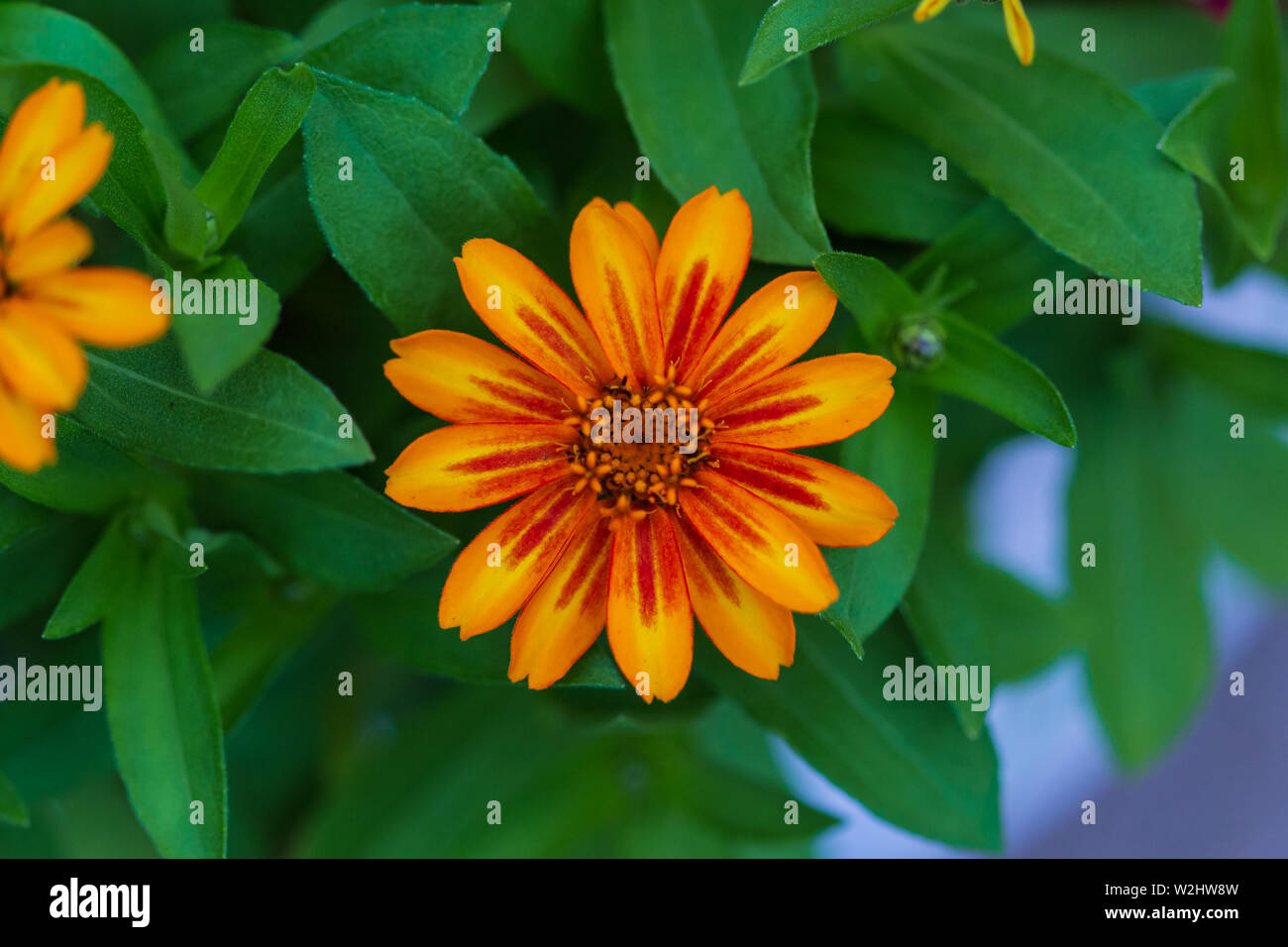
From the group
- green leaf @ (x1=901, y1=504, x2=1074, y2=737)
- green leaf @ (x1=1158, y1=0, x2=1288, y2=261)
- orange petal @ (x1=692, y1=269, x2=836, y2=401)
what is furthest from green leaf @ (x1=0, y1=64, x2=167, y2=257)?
green leaf @ (x1=1158, y1=0, x2=1288, y2=261)

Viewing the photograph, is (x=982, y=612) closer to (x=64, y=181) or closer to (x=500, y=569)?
(x=500, y=569)

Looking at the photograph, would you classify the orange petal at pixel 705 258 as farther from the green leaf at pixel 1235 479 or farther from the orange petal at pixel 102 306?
the green leaf at pixel 1235 479

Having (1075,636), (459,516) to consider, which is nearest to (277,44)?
(459,516)

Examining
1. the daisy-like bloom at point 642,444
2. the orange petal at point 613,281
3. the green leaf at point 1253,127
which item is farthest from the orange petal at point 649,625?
the green leaf at point 1253,127

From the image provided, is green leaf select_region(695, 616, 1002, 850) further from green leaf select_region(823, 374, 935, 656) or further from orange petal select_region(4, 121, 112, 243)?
orange petal select_region(4, 121, 112, 243)

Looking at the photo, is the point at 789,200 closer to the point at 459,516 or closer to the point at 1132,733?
the point at 459,516
